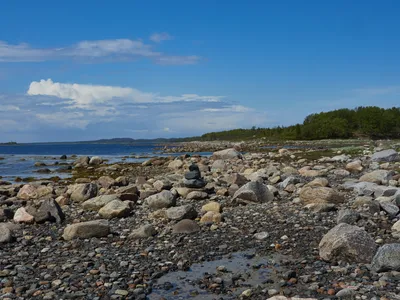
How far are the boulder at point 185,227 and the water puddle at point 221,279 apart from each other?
84.4 inches

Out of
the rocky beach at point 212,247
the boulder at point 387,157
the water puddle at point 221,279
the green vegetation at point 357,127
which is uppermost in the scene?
the green vegetation at point 357,127

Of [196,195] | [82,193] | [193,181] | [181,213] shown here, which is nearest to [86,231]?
[181,213]

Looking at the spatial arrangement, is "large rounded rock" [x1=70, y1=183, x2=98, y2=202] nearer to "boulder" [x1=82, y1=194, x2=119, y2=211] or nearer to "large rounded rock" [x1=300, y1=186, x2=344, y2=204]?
"boulder" [x1=82, y1=194, x2=119, y2=211]

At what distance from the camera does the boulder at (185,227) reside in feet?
36.0

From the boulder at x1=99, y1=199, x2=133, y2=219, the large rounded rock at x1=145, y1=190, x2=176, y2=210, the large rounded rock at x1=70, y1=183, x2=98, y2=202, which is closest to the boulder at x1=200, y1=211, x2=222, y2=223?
the large rounded rock at x1=145, y1=190, x2=176, y2=210

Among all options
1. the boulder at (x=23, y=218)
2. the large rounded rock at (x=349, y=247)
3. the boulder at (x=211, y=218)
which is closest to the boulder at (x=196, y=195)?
the boulder at (x=211, y=218)

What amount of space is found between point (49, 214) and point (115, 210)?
82.3 inches

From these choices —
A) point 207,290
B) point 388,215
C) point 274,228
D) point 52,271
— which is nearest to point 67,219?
point 52,271

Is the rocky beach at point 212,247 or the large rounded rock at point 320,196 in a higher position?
the large rounded rock at point 320,196

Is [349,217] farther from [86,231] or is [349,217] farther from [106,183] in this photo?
[106,183]

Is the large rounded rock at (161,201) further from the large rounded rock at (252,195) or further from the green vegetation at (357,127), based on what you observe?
the green vegetation at (357,127)

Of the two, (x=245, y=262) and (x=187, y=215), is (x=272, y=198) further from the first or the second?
(x=245, y=262)

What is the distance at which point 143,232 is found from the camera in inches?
427

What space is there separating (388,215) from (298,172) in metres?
12.4
